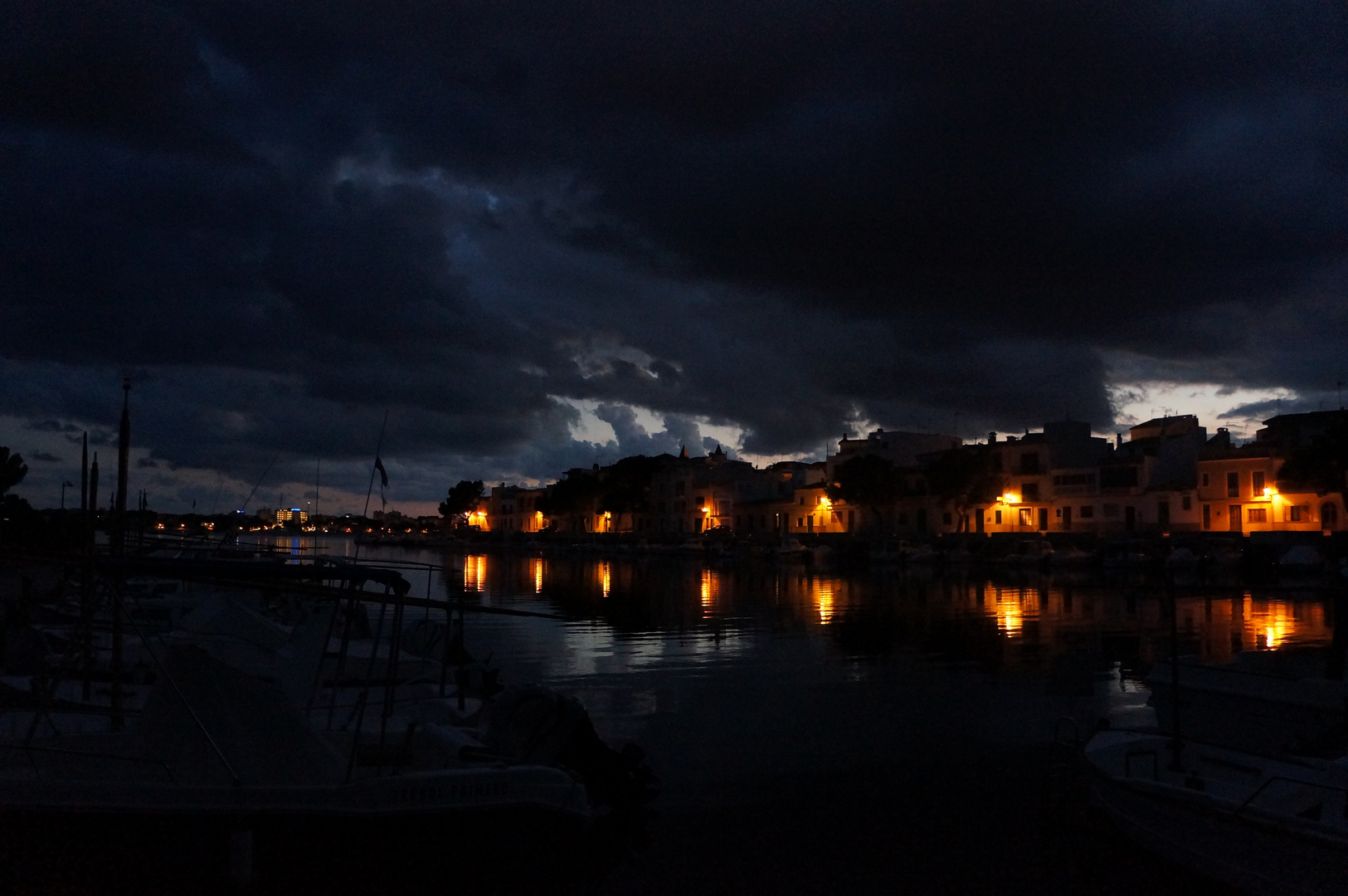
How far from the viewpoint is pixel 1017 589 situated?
50219 mm

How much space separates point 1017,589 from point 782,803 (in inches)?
1616

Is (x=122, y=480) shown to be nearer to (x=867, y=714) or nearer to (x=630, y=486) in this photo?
(x=867, y=714)

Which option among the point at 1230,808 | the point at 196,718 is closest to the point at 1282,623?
the point at 1230,808

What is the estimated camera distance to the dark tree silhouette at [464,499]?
186 m

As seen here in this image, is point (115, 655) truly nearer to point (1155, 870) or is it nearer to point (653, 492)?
point (1155, 870)

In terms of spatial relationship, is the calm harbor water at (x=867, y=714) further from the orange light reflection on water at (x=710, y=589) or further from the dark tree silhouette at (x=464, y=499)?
the dark tree silhouette at (x=464, y=499)

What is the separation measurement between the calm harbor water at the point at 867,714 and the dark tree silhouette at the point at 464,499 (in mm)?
145392

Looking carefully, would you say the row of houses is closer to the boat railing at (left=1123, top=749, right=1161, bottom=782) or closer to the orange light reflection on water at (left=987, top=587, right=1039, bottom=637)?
the orange light reflection on water at (left=987, top=587, right=1039, bottom=637)

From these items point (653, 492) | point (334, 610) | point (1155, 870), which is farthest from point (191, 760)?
point (653, 492)

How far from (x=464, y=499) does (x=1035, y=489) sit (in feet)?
407

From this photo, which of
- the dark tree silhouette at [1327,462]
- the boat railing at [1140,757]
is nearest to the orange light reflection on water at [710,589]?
the boat railing at [1140,757]

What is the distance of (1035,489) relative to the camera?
85125mm

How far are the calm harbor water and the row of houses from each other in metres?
30.0

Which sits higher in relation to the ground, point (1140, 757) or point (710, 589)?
point (1140, 757)
